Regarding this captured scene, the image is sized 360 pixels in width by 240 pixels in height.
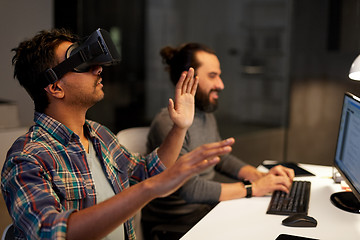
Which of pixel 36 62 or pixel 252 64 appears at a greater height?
pixel 36 62

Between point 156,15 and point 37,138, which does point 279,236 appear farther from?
point 156,15

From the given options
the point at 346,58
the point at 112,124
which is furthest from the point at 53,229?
the point at 346,58

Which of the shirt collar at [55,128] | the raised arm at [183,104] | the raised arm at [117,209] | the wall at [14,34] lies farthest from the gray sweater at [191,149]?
the wall at [14,34]

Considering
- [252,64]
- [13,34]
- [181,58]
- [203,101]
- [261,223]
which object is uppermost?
[13,34]

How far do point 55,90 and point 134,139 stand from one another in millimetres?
867

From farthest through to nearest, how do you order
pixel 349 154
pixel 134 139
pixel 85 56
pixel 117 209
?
1. pixel 134 139
2. pixel 349 154
3. pixel 85 56
4. pixel 117 209

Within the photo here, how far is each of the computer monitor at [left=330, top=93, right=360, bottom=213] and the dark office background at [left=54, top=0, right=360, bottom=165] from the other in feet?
8.08

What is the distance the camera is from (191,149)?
2.29 metres

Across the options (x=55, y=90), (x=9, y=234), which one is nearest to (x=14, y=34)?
(x=55, y=90)

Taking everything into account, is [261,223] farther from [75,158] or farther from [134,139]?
[134,139]

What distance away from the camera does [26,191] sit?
131 cm

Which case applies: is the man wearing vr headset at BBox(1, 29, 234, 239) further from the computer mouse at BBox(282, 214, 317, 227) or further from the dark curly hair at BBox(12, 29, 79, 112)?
the computer mouse at BBox(282, 214, 317, 227)

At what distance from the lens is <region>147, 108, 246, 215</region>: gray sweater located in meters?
2.09

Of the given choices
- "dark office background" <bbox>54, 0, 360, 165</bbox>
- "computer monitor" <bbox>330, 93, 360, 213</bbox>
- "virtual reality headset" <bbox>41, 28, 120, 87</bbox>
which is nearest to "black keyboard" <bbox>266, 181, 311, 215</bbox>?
"computer monitor" <bbox>330, 93, 360, 213</bbox>
